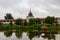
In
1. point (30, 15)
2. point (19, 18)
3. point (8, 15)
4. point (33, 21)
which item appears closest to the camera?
point (33, 21)

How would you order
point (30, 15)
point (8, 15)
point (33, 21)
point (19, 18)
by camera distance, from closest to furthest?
1. point (33, 21)
2. point (19, 18)
3. point (30, 15)
4. point (8, 15)

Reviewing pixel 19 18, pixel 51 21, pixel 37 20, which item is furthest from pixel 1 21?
pixel 51 21

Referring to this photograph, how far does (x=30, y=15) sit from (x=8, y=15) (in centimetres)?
762

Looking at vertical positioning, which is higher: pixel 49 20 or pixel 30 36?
pixel 30 36

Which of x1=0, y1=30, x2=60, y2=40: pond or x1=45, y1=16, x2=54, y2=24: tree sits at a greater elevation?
x1=0, y1=30, x2=60, y2=40: pond

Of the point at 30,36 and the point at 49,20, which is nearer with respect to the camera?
the point at 30,36

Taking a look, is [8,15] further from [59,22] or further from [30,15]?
[59,22]

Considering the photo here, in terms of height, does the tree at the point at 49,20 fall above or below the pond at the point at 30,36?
below

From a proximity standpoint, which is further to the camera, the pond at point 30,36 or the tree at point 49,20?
the tree at point 49,20

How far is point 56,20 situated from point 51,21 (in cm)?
340

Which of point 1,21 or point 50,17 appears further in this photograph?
point 1,21

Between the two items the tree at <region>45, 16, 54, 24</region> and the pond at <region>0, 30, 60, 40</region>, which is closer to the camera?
the pond at <region>0, 30, 60, 40</region>

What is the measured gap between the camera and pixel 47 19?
3341 centimetres

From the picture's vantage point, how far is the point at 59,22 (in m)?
37.2
